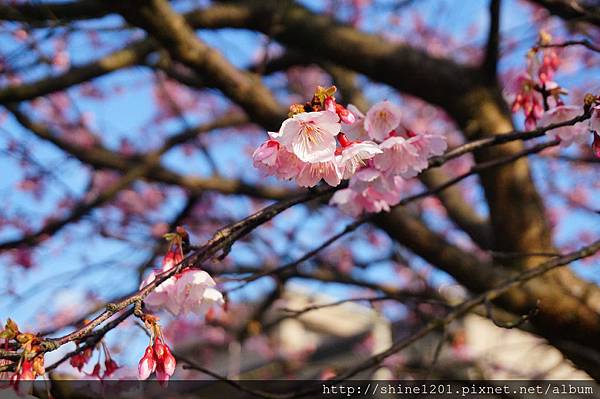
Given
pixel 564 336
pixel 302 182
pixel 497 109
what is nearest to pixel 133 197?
pixel 497 109

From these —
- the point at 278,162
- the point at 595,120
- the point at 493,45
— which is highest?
the point at 493,45

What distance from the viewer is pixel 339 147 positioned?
143cm

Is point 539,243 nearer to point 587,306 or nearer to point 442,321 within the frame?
point 587,306

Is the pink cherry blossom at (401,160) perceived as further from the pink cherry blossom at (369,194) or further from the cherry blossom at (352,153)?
the cherry blossom at (352,153)

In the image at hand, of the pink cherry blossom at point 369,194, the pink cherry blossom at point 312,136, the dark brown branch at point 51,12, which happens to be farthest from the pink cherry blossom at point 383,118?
the dark brown branch at point 51,12

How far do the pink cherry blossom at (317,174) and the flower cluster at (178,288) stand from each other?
12.4 inches

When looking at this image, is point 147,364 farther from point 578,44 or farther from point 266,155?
point 578,44

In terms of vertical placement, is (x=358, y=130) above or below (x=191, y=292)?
above

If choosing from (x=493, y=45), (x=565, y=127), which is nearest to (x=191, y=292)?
(x=565, y=127)

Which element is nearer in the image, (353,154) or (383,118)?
(353,154)

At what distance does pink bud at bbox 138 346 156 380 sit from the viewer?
1.33m

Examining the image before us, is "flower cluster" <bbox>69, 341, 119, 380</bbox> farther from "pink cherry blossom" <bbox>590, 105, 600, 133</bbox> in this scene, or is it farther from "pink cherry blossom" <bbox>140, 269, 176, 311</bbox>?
"pink cherry blossom" <bbox>590, 105, 600, 133</bbox>

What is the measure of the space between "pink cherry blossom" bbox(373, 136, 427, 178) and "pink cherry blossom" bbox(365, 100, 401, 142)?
0.05 metres

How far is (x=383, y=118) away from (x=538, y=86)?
562 millimetres
